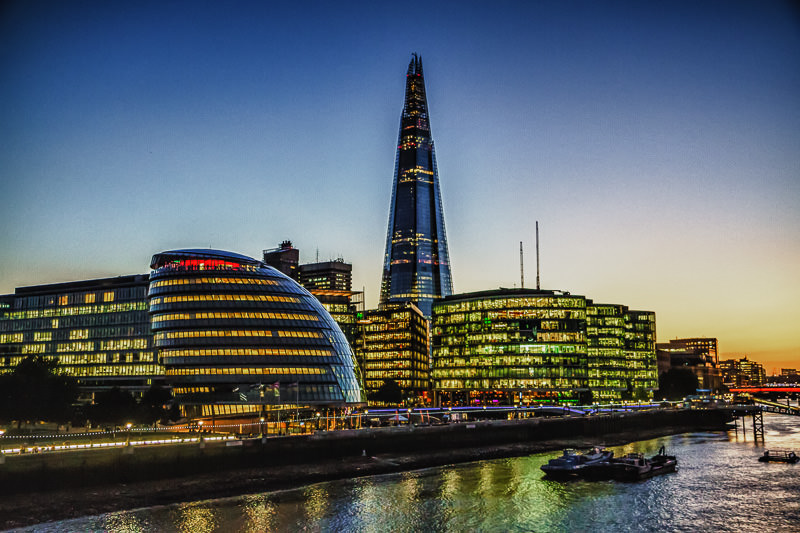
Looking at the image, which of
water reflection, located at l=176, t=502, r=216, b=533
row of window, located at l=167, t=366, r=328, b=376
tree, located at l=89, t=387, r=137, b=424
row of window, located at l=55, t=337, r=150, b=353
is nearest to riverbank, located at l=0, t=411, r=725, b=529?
water reflection, located at l=176, t=502, r=216, b=533

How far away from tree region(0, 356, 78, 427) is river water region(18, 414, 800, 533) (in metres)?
48.0

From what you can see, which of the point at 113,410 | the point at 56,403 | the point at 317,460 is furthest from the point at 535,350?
the point at 56,403

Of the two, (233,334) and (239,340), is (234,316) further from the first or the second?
(239,340)

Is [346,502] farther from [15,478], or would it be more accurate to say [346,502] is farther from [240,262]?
[240,262]

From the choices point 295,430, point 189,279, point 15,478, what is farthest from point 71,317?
point 15,478

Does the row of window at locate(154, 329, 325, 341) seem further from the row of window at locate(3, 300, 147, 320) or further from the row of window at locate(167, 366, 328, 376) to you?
the row of window at locate(3, 300, 147, 320)

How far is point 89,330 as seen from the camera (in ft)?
522

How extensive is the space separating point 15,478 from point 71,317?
118847 millimetres

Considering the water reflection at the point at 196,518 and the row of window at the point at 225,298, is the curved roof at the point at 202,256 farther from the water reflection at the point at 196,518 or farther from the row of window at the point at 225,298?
the water reflection at the point at 196,518

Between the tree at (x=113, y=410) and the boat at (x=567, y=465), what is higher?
the tree at (x=113, y=410)

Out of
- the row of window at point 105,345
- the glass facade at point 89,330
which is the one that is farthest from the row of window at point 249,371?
the row of window at point 105,345

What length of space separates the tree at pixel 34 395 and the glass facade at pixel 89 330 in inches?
1714

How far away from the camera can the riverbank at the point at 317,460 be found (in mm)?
52875

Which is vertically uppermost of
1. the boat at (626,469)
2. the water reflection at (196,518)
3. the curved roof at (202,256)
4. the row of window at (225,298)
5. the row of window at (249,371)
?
the curved roof at (202,256)
